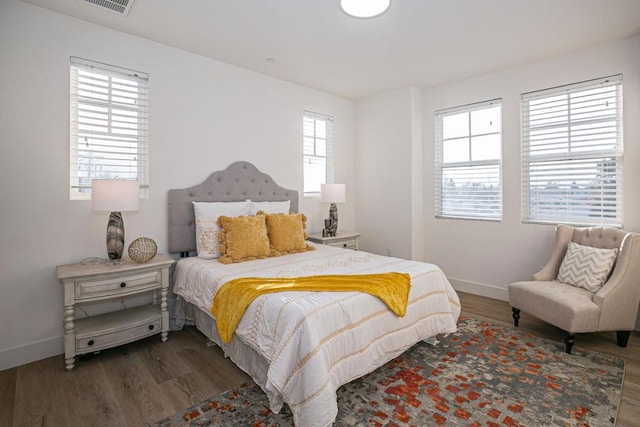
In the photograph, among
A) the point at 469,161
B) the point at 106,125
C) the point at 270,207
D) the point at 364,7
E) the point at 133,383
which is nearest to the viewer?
the point at 133,383

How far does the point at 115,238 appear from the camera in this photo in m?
2.68

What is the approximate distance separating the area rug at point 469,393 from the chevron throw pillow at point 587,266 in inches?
24.7

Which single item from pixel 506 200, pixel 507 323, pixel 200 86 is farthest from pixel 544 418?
pixel 200 86

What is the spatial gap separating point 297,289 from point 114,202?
5.34ft

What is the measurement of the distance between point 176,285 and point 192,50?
2359 mm

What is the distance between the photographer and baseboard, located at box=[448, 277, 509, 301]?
400 centimetres

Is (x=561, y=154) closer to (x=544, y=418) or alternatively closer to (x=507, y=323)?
(x=507, y=323)

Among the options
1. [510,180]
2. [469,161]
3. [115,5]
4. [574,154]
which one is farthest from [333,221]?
[115,5]

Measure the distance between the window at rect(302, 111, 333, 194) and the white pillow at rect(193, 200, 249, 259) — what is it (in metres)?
1.43

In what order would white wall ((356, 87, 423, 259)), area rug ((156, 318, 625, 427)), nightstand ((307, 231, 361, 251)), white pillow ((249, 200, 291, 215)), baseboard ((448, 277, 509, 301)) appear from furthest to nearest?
white wall ((356, 87, 423, 259)) → nightstand ((307, 231, 361, 251)) → baseboard ((448, 277, 509, 301)) → white pillow ((249, 200, 291, 215)) → area rug ((156, 318, 625, 427))

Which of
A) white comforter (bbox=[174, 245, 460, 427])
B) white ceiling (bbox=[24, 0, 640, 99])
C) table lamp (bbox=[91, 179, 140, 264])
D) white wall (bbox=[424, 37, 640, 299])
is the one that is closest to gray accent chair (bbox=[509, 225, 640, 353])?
white wall (bbox=[424, 37, 640, 299])

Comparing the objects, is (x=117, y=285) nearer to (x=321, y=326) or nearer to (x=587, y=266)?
(x=321, y=326)

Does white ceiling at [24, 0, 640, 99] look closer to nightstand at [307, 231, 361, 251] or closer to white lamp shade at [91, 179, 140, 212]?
white lamp shade at [91, 179, 140, 212]

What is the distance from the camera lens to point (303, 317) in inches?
71.2
